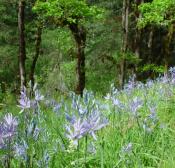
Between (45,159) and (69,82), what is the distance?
61.4 ft

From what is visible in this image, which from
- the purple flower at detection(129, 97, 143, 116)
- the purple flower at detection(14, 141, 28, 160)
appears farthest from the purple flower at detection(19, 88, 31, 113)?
the purple flower at detection(129, 97, 143, 116)

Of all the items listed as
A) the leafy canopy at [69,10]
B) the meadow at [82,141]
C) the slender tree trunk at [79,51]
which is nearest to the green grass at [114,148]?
the meadow at [82,141]

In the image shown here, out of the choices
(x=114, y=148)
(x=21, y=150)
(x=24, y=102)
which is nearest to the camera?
(x=21, y=150)

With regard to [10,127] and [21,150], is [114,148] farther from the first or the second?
[10,127]

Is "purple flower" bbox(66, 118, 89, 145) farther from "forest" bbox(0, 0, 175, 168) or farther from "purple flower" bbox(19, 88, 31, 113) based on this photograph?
"purple flower" bbox(19, 88, 31, 113)

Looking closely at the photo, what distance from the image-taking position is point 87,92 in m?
2.89

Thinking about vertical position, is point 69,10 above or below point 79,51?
above

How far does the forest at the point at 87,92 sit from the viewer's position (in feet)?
9.00

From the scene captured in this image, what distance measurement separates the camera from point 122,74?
15.5 meters

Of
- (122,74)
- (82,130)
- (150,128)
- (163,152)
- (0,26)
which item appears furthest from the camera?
(0,26)

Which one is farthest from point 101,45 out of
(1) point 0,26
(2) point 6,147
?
(2) point 6,147

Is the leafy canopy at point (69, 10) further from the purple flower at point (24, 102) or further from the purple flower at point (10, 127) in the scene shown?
the purple flower at point (10, 127)

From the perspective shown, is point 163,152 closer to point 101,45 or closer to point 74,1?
A: point 74,1

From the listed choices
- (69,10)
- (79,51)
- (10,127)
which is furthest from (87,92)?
(79,51)
